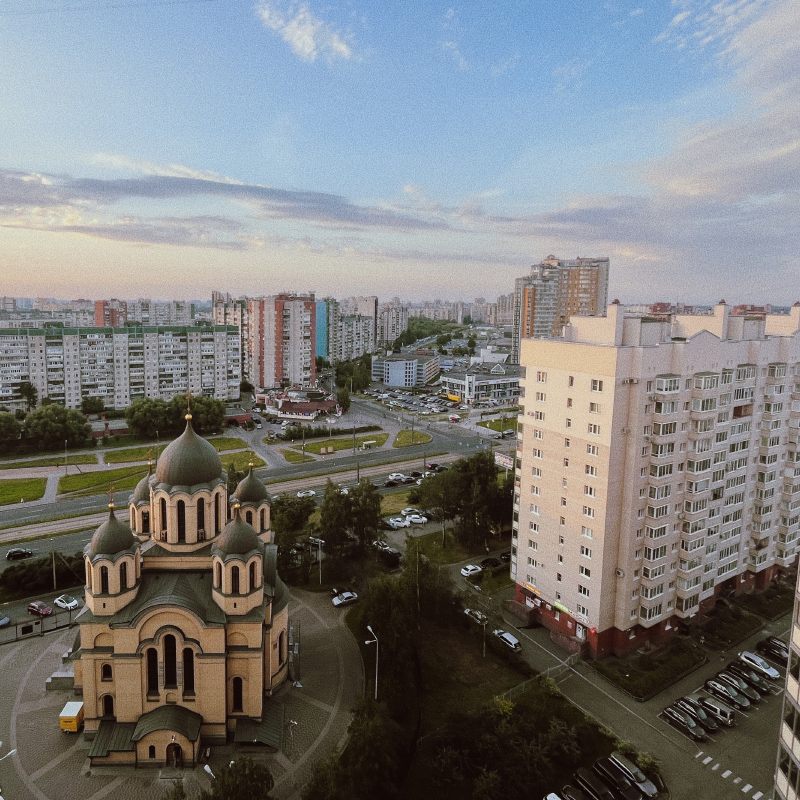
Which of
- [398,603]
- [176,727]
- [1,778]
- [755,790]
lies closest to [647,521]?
[755,790]

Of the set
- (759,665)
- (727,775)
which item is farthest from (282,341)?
(727,775)

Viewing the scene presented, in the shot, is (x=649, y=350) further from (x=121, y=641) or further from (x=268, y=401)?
(x=268, y=401)

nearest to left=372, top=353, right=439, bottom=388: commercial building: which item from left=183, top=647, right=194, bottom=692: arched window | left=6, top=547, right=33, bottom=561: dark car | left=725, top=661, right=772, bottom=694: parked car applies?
left=6, top=547, right=33, bottom=561: dark car

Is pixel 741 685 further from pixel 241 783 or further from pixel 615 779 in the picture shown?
pixel 241 783

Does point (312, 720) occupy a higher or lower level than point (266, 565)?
lower

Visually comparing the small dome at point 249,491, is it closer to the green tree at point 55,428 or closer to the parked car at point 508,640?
the parked car at point 508,640

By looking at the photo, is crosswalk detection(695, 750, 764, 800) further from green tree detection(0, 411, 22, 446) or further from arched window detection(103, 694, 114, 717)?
green tree detection(0, 411, 22, 446)
